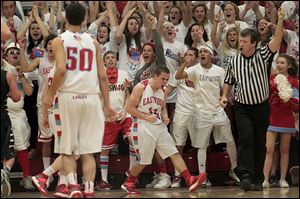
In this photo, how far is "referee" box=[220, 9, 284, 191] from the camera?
32.7 feet

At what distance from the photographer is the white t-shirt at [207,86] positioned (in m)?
11.3

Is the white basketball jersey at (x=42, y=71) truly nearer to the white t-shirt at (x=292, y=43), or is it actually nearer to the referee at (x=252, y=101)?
the referee at (x=252, y=101)

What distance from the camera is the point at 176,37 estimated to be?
12.6 meters

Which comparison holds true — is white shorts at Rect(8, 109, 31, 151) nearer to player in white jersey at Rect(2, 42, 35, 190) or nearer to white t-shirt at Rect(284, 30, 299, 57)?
player in white jersey at Rect(2, 42, 35, 190)

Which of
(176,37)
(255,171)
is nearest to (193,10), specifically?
(176,37)

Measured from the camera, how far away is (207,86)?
11312 millimetres

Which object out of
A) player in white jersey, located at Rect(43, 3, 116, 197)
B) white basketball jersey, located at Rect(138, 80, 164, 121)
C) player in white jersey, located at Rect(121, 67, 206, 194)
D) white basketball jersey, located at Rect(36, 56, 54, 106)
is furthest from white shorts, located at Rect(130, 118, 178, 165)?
white basketball jersey, located at Rect(36, 56, 54, 106)

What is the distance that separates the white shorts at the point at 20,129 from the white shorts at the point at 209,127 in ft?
8.51

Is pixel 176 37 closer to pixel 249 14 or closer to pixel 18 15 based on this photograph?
pixel 249 14

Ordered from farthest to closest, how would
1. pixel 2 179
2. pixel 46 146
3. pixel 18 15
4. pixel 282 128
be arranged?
pixel 18 15 < pixel 46 146 < pixel 282 128 < pixel 2 179

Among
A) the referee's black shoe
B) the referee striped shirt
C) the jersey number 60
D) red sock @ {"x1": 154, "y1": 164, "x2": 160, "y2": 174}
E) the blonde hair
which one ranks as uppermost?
the blonde hair

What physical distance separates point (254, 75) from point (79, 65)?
2.84 meters

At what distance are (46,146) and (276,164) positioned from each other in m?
3.54

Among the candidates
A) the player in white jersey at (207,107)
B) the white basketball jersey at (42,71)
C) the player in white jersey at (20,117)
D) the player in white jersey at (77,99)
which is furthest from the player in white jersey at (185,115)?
the player in white jersey at (77,99)
